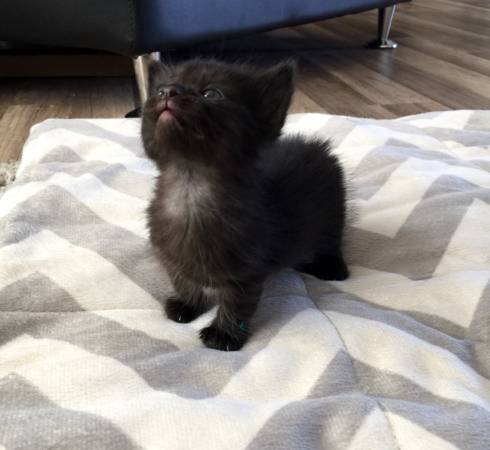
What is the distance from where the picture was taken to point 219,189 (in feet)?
2.83

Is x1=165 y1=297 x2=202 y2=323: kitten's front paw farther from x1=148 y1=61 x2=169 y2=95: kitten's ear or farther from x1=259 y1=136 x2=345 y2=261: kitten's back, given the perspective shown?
x1=148 y1=61 x2=169 y2=95: kitten's ear

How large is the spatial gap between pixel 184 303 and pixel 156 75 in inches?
14.4

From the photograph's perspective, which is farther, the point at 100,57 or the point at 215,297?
the point at 100,57

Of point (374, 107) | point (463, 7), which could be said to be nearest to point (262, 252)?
point (374, 107)

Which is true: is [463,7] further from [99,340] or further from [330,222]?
[99,340]

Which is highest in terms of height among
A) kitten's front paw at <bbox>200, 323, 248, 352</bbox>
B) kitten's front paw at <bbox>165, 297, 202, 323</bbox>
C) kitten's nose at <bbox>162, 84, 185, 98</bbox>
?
kitten's nose at <bbox>162, 84, 185, 98</bbox>

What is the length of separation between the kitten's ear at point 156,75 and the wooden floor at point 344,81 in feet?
2.73

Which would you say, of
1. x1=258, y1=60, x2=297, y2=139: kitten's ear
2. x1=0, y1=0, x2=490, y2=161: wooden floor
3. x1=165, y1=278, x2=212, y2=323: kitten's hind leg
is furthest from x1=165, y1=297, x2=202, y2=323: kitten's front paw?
x1=0, y1=0, x2=490, y2=161: wooden floor

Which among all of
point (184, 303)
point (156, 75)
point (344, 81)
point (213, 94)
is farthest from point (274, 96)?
point (344, 81)

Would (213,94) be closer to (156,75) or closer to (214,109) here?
(214,109)

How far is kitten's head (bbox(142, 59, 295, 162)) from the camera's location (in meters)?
0.78

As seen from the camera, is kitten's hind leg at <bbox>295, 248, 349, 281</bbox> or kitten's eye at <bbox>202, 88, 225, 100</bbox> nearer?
kitten's eye at <bbox>202, 88, 225, 100</bbox>

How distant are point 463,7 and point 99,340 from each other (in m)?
4.62

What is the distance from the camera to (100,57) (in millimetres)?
2607
